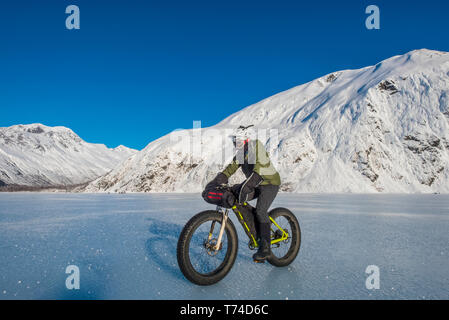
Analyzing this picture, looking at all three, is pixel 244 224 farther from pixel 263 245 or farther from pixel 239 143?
pixel 239 143

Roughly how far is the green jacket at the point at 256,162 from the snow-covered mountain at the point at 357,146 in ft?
163

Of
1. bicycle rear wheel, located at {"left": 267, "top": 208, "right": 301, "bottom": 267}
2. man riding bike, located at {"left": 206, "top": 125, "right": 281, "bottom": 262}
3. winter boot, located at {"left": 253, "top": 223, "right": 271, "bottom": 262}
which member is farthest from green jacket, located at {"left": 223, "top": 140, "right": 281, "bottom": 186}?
bicycle rear wheel, located at {"left": 267, "top": 208, "right": 301, "bottom": 267}

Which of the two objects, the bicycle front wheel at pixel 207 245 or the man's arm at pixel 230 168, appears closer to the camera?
the bicycle front wheel at pixel 207 245

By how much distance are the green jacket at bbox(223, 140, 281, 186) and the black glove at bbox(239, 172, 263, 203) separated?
0.07 m

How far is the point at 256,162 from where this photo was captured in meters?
4.65

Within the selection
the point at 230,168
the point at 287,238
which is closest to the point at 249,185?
the point at 230,168

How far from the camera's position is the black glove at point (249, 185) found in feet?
14.7

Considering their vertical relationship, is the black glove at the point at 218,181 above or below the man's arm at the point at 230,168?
below

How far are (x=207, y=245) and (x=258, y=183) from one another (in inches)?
47.8

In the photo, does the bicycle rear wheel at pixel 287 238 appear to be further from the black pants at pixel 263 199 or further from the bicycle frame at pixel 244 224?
the black pants at pixel 263 199

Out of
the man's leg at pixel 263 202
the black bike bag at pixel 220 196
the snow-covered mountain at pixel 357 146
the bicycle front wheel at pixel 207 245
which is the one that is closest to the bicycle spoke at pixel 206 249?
the bicycle front wheel at pixel 207 245

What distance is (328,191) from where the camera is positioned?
168 ft
